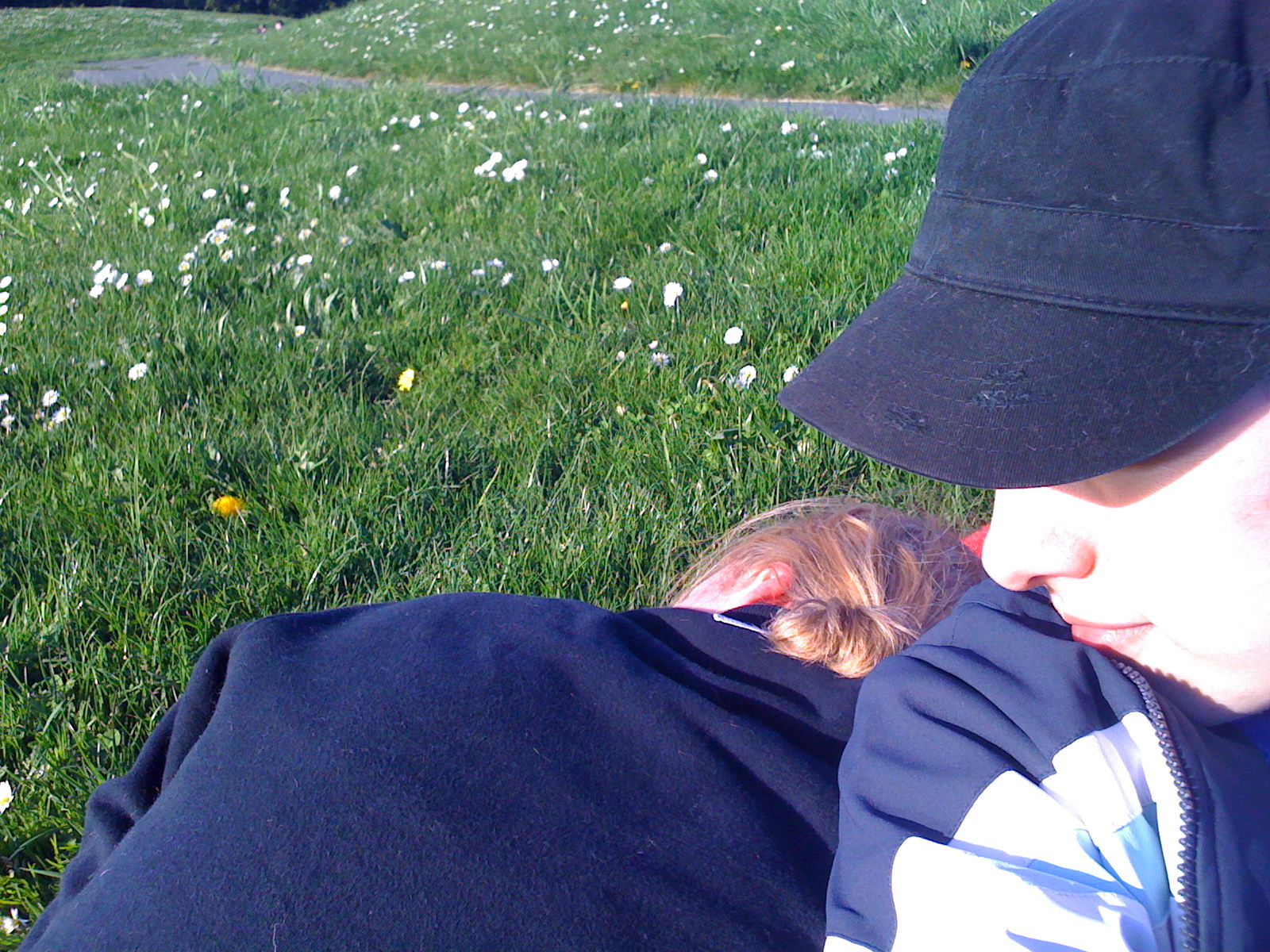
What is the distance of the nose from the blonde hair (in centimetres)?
34

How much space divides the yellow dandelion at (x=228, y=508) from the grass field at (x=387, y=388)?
0.08 feet

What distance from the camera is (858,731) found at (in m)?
1.20

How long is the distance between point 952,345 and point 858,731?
466 mm

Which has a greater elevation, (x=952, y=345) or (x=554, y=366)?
(x=952, y=345)

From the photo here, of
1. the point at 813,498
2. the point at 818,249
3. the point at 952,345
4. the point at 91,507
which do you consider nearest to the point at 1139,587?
the point at 952,345

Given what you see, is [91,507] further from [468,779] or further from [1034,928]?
[1034,928]

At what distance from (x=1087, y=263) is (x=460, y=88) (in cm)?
794

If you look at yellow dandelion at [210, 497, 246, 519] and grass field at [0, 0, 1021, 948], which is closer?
grass field at [0, 0, 1021, 948]

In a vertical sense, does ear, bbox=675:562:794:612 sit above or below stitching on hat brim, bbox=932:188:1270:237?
below

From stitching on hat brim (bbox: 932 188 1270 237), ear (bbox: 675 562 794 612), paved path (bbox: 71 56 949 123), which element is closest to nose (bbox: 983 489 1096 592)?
stitching on hat brim (bbox: 932 188 1270 237)

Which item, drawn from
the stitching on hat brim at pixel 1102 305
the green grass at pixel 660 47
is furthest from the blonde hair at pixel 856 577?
the green grass at pixel 660 47

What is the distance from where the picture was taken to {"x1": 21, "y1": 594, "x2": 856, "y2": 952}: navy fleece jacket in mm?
1007

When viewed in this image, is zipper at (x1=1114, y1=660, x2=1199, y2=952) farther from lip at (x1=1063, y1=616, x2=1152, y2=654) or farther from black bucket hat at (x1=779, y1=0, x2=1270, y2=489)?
black bucket hat at (x1=779, y1=0, x2=1270, y2=489)

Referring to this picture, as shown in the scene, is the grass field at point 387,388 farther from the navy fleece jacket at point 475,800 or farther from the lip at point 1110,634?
the lip at point 1110,634
